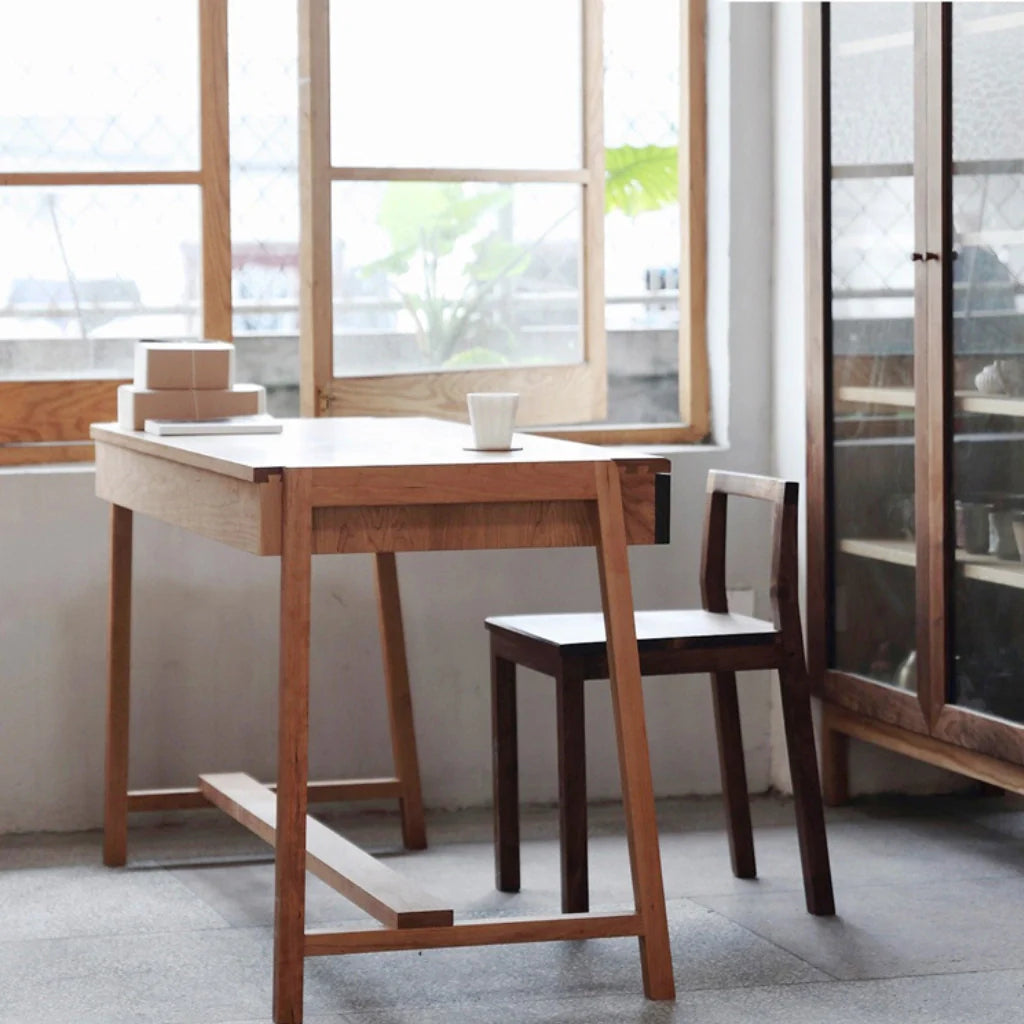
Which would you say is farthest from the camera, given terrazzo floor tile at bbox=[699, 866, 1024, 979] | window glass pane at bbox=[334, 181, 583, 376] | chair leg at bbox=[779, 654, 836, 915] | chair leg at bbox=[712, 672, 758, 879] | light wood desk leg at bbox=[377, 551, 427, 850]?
window glass pane at bbox=[334, 181, 583, 376]

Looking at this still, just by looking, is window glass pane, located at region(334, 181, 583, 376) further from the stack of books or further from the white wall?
the stack of books

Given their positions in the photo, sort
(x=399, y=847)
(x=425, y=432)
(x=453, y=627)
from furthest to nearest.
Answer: (x=453, y=627) → (x=399, y=847) → (x=425, y=432)

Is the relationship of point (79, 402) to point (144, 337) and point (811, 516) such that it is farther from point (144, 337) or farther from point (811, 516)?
point (811, 516)

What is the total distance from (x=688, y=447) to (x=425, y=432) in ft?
3.47

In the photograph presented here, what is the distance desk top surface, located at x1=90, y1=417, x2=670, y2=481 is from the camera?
2.73 metres

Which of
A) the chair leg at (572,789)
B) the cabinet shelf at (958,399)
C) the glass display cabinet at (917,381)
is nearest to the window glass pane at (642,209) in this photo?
the glass display cabinet at (917,381)

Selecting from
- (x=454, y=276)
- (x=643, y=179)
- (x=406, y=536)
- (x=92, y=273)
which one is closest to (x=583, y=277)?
(x=454, y=276)

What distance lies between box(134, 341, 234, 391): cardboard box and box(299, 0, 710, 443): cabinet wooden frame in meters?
0.56

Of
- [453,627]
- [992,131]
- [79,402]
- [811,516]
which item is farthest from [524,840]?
[992,131]

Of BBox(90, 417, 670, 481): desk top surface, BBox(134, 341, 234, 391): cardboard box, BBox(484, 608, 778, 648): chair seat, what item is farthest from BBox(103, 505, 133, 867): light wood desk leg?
BBox(484, 608, 778, 648): chair seat

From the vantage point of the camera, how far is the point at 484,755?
414 cm

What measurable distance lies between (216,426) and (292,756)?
823 millimetres

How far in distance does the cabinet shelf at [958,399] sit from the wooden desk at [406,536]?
0.91 meters

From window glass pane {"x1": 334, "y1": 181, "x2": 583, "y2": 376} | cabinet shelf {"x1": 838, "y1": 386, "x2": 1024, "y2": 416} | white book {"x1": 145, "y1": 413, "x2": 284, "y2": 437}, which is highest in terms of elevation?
window glass pane {"x1": 334, "y1": 181, "x2": 583, "y2": 376}
